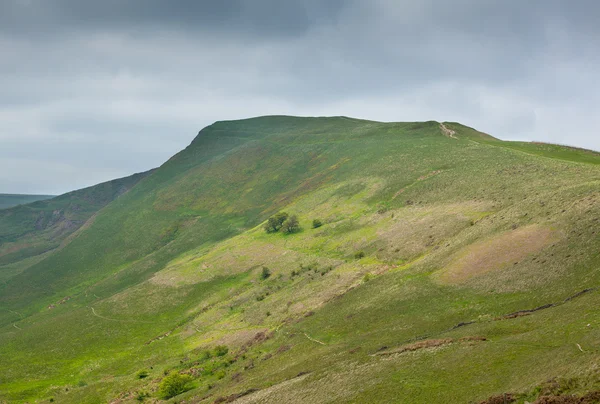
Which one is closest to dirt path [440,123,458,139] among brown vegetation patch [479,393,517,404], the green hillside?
the green hillside

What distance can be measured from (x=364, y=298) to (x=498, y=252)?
16822 millimetres

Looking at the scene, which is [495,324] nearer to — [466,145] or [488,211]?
[488,211]

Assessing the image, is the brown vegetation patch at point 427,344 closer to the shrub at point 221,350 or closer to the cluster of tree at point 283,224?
the shrub at point 221,350

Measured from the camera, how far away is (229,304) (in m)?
79.8

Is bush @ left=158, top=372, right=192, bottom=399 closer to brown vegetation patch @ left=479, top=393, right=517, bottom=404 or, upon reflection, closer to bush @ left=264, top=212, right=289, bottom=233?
brown vegetation patch @ left=479, top=393, right=517, bottom=404

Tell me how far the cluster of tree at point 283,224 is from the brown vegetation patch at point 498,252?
56198mm

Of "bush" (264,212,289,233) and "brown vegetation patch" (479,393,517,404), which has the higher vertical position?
"bush" (264,212,289,233)

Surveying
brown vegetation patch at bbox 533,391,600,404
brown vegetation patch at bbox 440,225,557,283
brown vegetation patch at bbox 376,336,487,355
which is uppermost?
brown vegetation patch at bbox 440,225,557,283

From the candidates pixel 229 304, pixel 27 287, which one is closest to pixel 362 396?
pixel 229 304

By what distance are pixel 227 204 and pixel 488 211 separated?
115 metres

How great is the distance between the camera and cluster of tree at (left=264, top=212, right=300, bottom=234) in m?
107

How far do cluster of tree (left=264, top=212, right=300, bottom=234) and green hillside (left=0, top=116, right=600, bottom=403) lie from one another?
3241mm

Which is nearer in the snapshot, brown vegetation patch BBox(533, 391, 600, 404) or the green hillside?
brown vegetation patch BBox(533, 391, 600, 404)

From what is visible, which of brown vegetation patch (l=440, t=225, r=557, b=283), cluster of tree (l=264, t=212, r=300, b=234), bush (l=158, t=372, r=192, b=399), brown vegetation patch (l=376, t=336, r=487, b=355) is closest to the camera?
brown vegetation patch (l=376, t=336, r=487, b=355)
